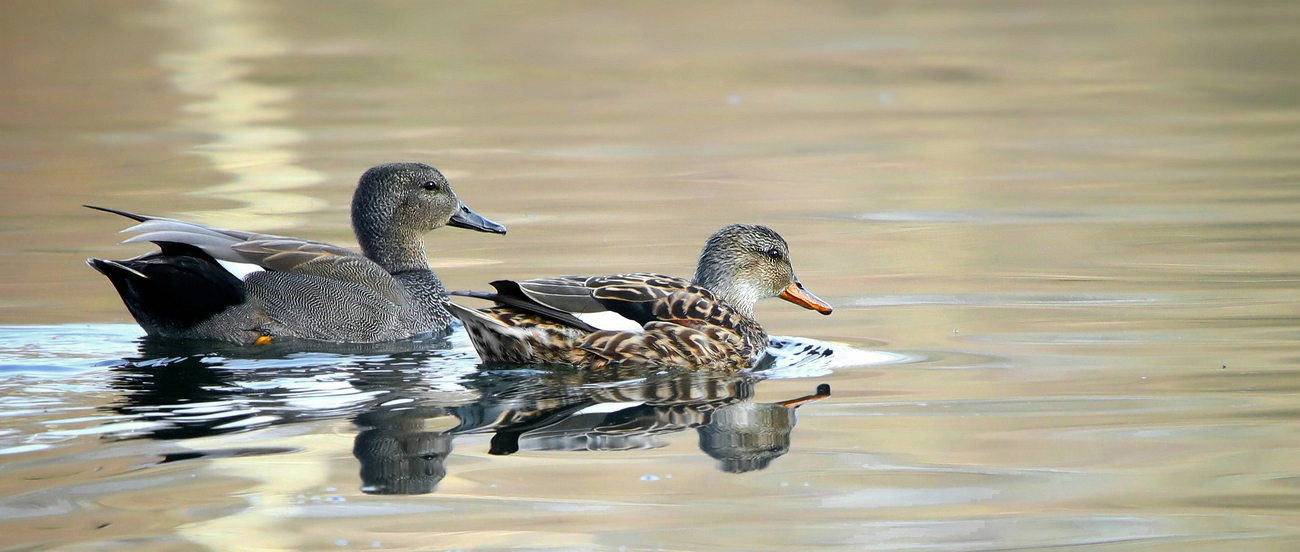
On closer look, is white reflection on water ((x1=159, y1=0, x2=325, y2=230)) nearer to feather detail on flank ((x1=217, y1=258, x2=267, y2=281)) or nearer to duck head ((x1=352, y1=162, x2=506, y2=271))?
duck head ((x1=352, y1=162, x2=506, y2=271))

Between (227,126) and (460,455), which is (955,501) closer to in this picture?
(460,455)

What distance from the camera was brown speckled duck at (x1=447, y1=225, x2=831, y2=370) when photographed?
749 cm

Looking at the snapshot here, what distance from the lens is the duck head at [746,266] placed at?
8.42m

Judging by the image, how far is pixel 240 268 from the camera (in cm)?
852

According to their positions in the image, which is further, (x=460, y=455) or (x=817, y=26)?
(x=817, y=26)

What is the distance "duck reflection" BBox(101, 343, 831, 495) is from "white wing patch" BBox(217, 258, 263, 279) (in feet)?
1.87

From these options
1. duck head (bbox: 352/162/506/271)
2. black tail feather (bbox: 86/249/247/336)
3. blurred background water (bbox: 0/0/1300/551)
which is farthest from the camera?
duck head (bbox: 352/162/506/271)

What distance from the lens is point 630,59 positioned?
24.7 meters

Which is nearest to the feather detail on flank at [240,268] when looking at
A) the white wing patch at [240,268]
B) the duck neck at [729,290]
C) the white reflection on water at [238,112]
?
the white wing patch at [240,268]

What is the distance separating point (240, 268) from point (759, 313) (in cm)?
296

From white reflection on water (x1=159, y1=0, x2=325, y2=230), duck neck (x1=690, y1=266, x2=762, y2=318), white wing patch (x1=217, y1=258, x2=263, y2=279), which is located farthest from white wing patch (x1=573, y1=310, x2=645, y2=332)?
white reflection on water (x1=159, y1=0, x2=325, y2=230)

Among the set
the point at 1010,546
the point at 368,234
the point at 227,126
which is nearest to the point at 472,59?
the point at 227,126

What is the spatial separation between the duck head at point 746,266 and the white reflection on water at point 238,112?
177 inches

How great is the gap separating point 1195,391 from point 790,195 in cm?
677
